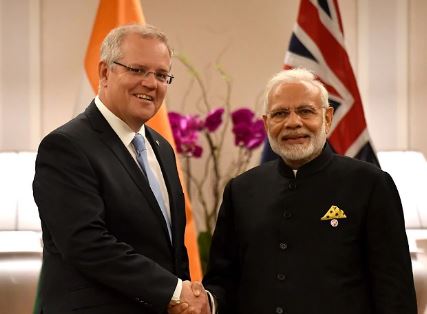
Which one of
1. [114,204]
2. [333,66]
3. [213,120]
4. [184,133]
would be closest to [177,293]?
[114,204]

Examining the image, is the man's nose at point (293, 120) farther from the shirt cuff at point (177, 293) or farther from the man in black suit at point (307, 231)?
the shirt cuff at point (177, 293)

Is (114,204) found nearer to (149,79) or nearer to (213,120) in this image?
(149,79)

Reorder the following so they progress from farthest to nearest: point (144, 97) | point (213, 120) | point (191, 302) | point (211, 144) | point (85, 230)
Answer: point (211, 144), point (213, 120), point (144, 97), point (191, 302), point (85, 230)

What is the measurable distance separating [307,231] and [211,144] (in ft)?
8.27

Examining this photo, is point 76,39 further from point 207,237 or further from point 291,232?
point 291,232

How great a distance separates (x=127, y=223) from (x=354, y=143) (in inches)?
77.5

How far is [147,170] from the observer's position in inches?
88.5

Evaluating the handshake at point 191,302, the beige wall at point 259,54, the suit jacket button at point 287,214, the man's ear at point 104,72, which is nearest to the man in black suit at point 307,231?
the suit jacket button at point 287,214

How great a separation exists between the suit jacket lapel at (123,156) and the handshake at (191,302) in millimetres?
169

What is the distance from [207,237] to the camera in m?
4.38

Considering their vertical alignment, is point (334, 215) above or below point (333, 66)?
below

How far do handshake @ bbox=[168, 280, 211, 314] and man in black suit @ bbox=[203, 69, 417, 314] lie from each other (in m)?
0.14

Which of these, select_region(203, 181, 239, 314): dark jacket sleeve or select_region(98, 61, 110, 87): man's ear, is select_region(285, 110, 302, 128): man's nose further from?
select_region(98, 61, 110, 87): man's ear

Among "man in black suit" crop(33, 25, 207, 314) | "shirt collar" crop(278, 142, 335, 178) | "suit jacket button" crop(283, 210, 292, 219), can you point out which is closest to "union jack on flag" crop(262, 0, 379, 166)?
"shirt collar" crop(278, 142, 335, 178)
